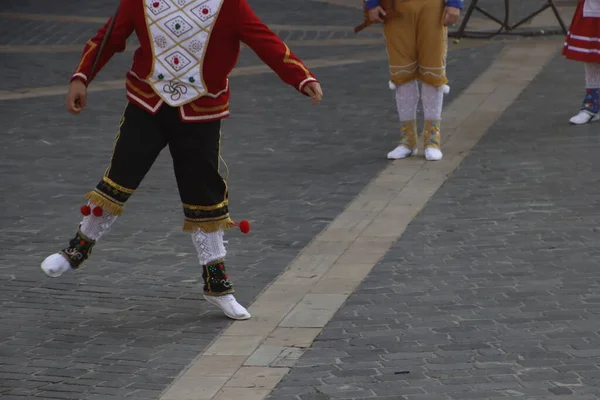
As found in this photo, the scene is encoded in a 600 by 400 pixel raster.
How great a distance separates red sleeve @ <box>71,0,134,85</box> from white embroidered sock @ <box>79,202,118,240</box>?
0.62 metres

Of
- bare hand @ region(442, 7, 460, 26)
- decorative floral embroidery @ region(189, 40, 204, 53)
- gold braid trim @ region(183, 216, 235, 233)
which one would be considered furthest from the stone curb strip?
decorative floral embroidery @ region(189, 40, 204, 53)

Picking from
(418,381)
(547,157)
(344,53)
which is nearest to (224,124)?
(547,157)

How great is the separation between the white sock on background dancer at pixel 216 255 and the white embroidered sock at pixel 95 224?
40cm

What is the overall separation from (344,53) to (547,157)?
210 inches

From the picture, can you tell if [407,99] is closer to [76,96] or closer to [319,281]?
[319,281]

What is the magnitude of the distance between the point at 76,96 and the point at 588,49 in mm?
5564

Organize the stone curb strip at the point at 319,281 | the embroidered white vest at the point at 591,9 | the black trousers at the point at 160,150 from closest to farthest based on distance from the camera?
the stone curb strip at the point at 319,281 < the black trousers at the point at 160,150 < the embroidered white vest at the point at 591,9

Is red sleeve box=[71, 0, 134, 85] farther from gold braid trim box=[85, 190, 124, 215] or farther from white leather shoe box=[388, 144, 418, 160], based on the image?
white leather shoe box=[388, 144, 418, 160]

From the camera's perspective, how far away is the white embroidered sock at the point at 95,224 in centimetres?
615

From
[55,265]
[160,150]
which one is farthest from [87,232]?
[160,150]

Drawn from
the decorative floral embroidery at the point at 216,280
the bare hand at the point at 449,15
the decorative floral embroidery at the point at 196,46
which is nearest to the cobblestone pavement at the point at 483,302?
the decorative floral embroidery at the point at 216,280

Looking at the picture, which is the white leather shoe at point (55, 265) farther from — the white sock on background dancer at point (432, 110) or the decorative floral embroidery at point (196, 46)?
the white sock on background dancer at point (432, 110)

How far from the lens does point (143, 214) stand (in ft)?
26.9

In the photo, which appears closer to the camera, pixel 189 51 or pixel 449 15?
pixel 189 51
